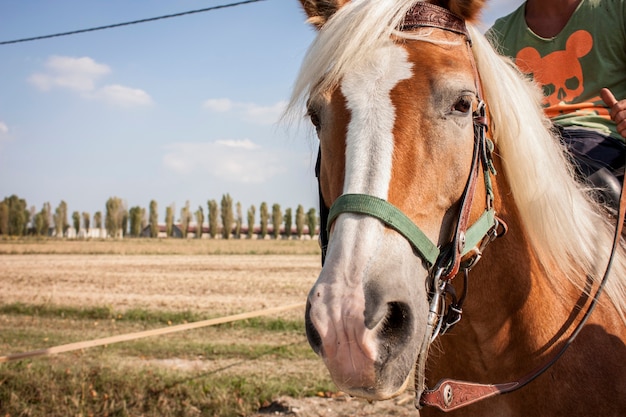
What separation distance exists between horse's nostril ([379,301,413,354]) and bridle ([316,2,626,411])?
0.55 ft

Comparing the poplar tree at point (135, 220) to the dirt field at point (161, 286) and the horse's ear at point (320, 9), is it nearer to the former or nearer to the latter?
the dirt field at point (161, 286)

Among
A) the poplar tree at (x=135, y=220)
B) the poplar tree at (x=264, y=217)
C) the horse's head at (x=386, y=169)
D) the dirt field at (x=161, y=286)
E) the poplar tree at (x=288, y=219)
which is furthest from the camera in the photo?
the poplar tree at (x=288, y=219)

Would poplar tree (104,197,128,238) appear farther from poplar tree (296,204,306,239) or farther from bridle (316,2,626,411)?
bridle (316,2,626,411)

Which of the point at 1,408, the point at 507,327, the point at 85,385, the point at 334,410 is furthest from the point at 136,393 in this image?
the point at 507,327

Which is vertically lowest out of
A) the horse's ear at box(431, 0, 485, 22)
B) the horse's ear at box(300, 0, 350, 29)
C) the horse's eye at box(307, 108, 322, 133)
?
the horse's eye at box(307, 108, 322, 133)

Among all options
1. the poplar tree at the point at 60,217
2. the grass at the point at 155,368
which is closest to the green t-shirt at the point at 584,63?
the grass at the point at 155,368

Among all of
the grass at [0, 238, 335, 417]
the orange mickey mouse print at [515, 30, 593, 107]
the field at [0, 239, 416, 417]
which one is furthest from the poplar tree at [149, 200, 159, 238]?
the orange mickey mouse print at [515, 30, 593, 107]

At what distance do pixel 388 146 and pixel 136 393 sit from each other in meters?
5.02

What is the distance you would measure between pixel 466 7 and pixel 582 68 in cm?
100

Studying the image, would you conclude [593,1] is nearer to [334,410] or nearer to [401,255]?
[401,255]

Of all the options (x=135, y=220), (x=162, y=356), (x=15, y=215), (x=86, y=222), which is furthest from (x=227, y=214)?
(x=162, y=356)

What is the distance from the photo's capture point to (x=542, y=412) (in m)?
1.92

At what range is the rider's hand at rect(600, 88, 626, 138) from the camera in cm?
219

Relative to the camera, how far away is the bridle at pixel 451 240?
5.03 ft
